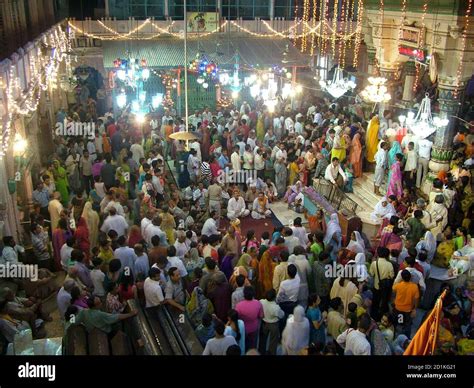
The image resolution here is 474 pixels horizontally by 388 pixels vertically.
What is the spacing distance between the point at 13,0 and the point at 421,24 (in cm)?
950

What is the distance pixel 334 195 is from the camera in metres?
12.1

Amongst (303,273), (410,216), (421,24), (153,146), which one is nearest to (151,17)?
(153,146)

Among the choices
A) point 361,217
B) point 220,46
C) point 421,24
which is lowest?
point 361,217

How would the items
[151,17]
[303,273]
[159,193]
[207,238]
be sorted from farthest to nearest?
[151,17] → [159,193] → [207,238] → [303,273]

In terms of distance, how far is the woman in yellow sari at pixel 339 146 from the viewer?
42.9ft

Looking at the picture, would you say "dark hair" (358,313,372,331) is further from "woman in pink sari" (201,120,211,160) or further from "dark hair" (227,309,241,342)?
"woman in pink sari" (201,120,211,160)

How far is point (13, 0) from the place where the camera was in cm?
1080

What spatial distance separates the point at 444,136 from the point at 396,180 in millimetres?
1627

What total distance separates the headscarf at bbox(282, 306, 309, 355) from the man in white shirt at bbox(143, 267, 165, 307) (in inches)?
69.4

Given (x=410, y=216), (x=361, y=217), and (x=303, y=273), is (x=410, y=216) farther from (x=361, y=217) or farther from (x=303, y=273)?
(x=303, y=273)

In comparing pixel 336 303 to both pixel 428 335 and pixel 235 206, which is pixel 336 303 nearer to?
pixel 428 335

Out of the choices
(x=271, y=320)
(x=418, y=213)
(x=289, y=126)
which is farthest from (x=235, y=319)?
(x=289, y=126)

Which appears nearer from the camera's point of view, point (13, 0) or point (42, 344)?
point (42, 344)

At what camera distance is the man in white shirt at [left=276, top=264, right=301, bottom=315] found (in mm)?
7051
